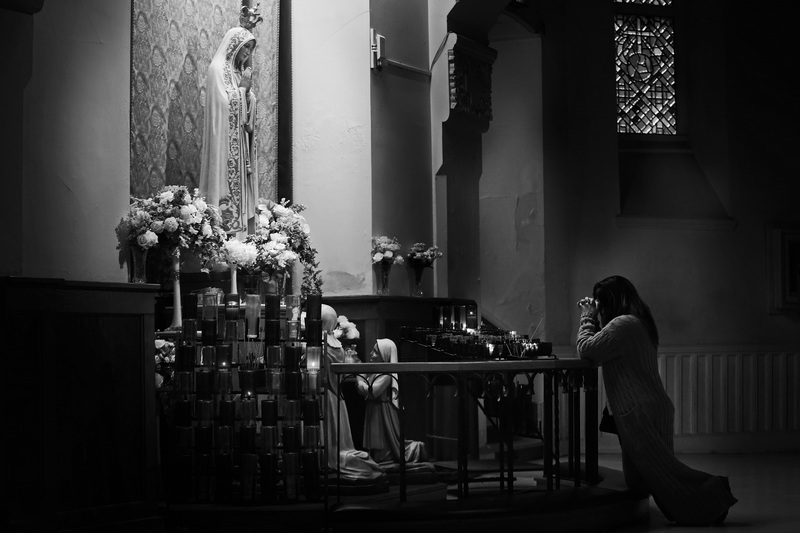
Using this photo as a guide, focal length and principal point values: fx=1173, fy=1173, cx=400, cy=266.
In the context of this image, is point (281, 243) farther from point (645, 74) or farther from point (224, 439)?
point (645, 74)

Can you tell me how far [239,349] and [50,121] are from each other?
1.96m

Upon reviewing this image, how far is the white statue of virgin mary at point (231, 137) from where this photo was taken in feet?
33.7

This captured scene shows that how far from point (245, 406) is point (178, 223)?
1.92m

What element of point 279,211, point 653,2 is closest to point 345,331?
point 279,211

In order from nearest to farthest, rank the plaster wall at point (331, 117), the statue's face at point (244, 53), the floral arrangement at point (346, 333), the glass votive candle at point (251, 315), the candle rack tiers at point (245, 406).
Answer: the candle rack tiers at point (245, 406), the glass votive candle at point (251, 315), the floral arrangement at point (346, 333), the statue's face at point (244, 53), the plaster wall at point (331, 117)

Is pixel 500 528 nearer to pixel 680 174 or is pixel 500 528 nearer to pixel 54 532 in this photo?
pixel 54 532

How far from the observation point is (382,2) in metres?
12.0

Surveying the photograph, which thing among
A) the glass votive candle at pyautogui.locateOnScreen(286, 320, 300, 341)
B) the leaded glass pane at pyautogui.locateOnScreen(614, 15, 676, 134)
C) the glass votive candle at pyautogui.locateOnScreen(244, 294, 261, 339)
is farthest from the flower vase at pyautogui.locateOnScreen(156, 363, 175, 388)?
the leaded glass pane at pyautogui.locateOnScreen(614, 15, 676, 134)

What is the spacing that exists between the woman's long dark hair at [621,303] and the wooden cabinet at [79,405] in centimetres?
314

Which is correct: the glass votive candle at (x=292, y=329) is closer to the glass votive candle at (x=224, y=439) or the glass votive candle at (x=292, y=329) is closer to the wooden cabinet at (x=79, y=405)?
the glass votive candle at (x=224, y=439)

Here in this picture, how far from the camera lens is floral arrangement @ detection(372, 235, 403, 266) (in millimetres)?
11336

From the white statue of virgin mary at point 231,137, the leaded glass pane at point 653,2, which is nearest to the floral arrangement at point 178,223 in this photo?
the white statue of virgin mary at point 231,137

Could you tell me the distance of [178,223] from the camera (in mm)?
9133

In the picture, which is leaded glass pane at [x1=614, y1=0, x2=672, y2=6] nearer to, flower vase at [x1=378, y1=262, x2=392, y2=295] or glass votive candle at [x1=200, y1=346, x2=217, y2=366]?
flower vase at [x1=378, y1=262, x2=392, y2=295]
